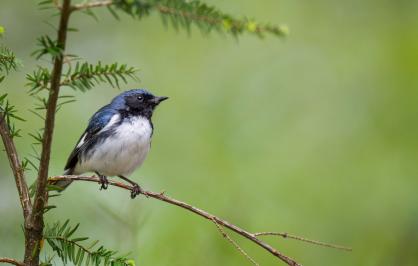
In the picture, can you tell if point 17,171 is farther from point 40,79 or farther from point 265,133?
point 265,133

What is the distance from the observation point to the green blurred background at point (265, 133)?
370 cm

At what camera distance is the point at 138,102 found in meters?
4.70

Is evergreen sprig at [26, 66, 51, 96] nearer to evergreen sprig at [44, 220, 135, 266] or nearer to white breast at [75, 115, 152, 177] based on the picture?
evergreen sprig at [44, 220, 135, 266]

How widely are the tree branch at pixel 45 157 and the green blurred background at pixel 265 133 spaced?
2.88ft

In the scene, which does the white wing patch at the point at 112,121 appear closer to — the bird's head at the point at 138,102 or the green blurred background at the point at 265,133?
the bird's head at the point at 138,102

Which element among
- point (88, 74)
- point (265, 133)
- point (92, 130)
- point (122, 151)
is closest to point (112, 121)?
point (92, 130)

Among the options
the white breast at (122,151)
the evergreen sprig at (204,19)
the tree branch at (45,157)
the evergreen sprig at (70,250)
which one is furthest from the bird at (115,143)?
the evergreen sprig at (204,19)

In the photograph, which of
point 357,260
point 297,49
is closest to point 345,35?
point 297,49

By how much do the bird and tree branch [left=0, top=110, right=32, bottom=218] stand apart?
2730 mm

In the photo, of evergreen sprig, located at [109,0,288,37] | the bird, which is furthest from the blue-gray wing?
evergreen sprig, located at [109,0,288,37]

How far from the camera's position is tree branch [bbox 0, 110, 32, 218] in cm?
151

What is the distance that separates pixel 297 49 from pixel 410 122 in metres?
1.91

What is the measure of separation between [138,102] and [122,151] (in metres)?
0.50

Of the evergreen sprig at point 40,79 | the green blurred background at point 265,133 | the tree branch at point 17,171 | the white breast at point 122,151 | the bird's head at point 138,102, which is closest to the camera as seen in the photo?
the evergreen sprig at point 40,79
